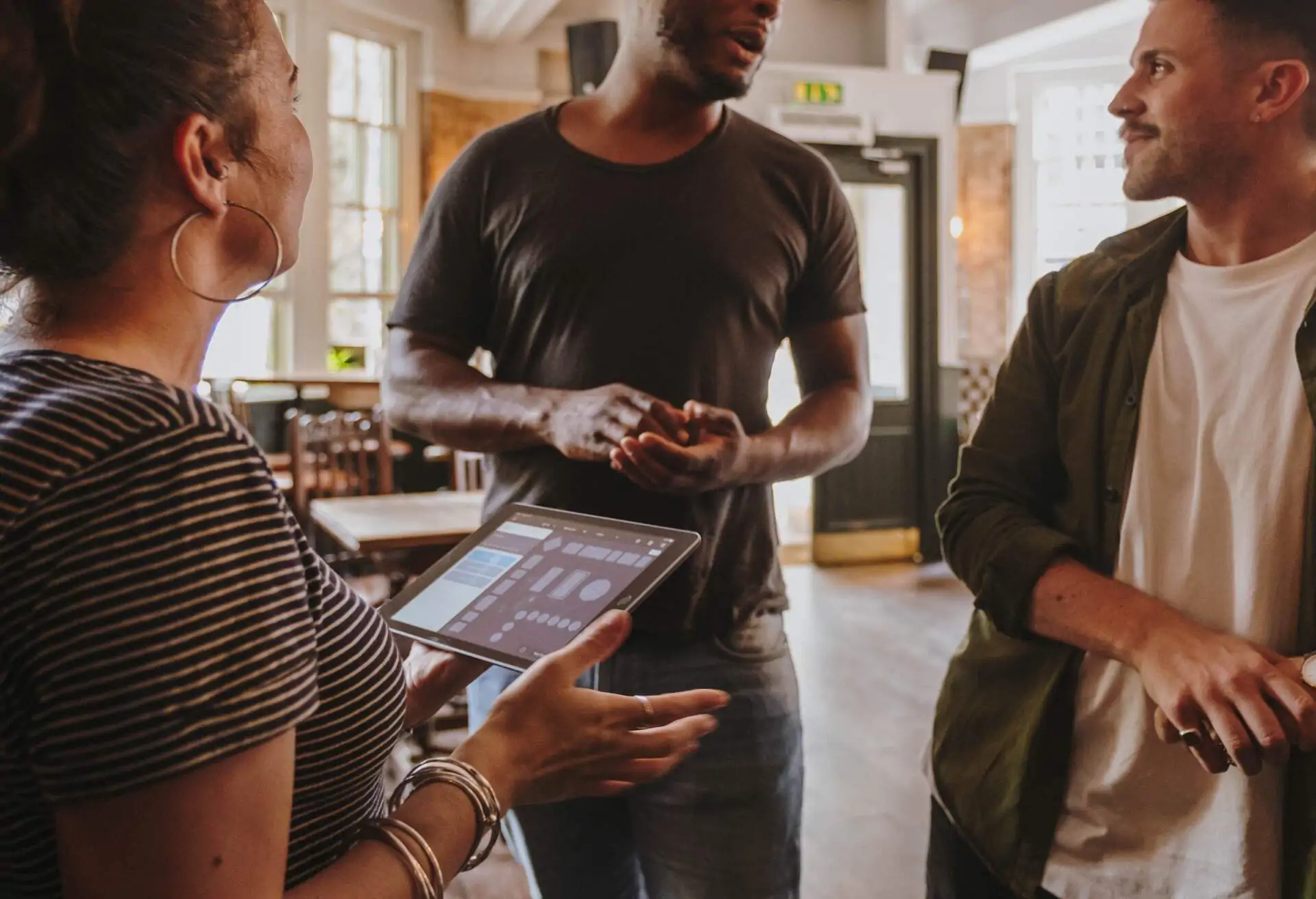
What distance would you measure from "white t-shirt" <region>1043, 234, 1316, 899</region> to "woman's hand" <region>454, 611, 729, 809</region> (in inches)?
20.9

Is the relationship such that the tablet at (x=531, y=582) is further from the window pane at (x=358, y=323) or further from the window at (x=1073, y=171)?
the window at (x=1073, y=171)

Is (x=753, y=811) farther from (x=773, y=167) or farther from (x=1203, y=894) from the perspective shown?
(x=773, y=167)

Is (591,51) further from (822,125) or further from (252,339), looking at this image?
(252,339)

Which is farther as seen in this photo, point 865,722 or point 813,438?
point 865,722

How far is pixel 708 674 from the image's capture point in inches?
51.1

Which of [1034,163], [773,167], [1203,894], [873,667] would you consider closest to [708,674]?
[1203,894]

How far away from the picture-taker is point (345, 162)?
7.46 metres

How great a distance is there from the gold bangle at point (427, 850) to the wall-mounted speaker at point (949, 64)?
7138 millimetres

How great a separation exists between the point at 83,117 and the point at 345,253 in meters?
7.18

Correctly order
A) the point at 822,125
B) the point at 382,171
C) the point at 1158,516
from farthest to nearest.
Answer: the point at 382,171
the point at 822,125
the point at 1158,516

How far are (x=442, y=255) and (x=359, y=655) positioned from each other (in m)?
0.75

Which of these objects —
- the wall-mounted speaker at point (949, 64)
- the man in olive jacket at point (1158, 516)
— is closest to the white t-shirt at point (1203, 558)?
the man in olive jacket at point (1158, 516)

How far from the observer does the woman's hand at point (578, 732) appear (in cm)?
85

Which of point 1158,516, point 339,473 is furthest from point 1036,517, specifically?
point 339,473
